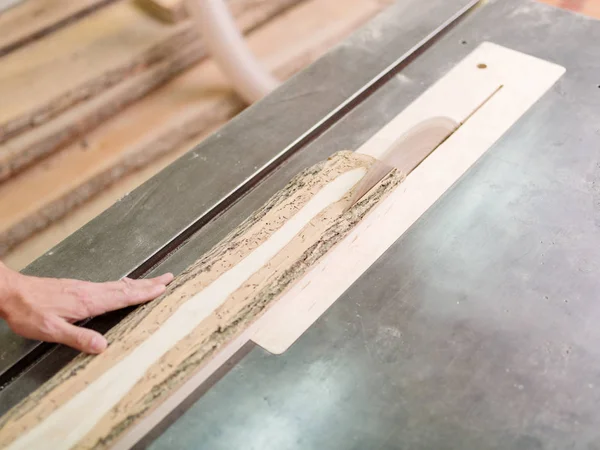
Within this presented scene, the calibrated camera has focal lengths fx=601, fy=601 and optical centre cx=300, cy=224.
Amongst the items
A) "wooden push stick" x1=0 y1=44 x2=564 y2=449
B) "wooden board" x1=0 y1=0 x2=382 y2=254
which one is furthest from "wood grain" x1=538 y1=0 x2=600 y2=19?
"wooden push stick" x1=0 y1=44 x2=564 y2=449

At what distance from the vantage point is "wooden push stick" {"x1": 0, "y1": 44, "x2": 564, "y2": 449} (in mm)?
908

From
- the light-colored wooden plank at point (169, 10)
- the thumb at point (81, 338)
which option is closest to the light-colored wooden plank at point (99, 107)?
the light-colored wooden plank at point (169, 10)

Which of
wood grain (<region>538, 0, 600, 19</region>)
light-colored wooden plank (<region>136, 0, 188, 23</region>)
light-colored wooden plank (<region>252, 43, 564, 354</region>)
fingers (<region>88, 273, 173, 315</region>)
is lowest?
wood grain (<region>538, 0, 600, 19</region>)

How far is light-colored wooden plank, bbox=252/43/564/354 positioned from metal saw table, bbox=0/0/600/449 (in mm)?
24

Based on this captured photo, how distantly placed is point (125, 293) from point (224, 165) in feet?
1.28

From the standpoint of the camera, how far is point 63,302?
1.03 meters

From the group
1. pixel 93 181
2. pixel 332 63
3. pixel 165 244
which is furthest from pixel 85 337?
pixel 93 181

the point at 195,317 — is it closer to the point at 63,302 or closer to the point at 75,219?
the point at 63,302

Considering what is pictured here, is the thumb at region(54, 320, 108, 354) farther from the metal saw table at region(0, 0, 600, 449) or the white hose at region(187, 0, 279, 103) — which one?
the white hose at region(187, 0, 279, 103)

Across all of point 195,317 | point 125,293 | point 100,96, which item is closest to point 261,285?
point 195,317

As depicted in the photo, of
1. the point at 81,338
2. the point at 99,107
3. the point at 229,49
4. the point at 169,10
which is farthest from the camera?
the point at 169,10

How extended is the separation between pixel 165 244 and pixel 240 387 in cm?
36

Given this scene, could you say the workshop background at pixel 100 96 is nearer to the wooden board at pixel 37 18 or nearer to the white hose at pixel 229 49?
the wooden board at pixel 37 18

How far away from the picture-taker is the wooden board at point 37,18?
2207mm
